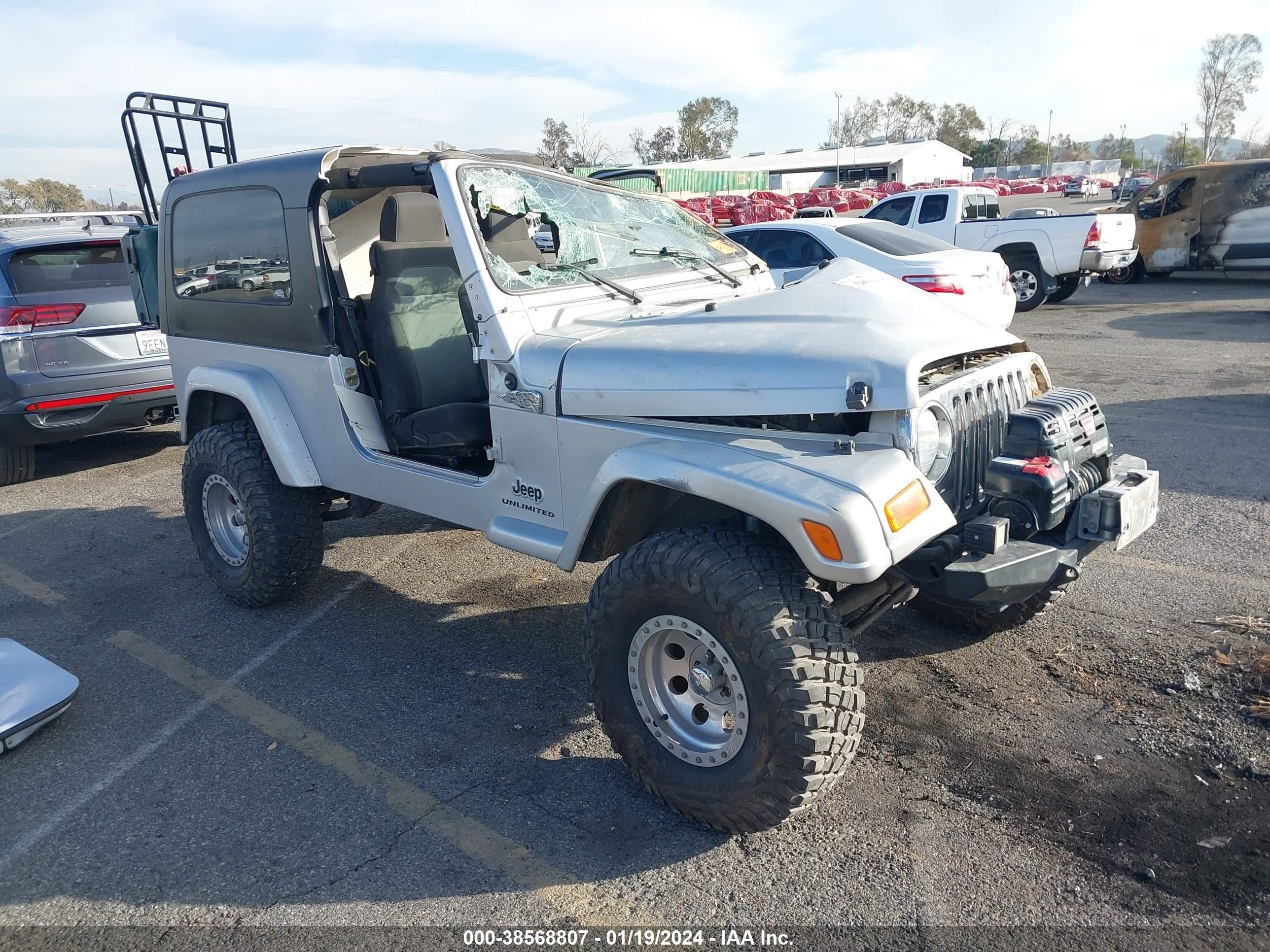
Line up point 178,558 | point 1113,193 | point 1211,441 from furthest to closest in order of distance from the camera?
1. point 1113,193
2. point 1211,441
3. point 178,558

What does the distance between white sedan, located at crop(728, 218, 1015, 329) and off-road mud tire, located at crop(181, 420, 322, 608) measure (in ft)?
18.1

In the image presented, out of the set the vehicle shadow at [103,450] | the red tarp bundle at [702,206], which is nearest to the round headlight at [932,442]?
the vehicle shadow at [103,450]

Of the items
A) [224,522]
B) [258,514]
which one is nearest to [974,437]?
[258,514]

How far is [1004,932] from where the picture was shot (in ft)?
7.85

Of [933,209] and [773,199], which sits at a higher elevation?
[933,209]

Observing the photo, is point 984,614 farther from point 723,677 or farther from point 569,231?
point 569,231

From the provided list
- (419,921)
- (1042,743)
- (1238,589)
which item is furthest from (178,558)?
Answer: (1238,589)

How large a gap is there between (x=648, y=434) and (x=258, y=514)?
2.28 metres

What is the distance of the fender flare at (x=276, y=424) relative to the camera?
414 centimetres

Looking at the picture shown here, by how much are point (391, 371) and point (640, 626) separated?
185cm

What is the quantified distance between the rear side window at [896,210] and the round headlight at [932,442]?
12214 mm

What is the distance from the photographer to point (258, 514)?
14.1 feet

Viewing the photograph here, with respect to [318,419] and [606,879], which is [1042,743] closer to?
[606,879]

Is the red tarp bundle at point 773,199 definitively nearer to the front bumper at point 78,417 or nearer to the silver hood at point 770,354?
the front bumper at point 78,417
